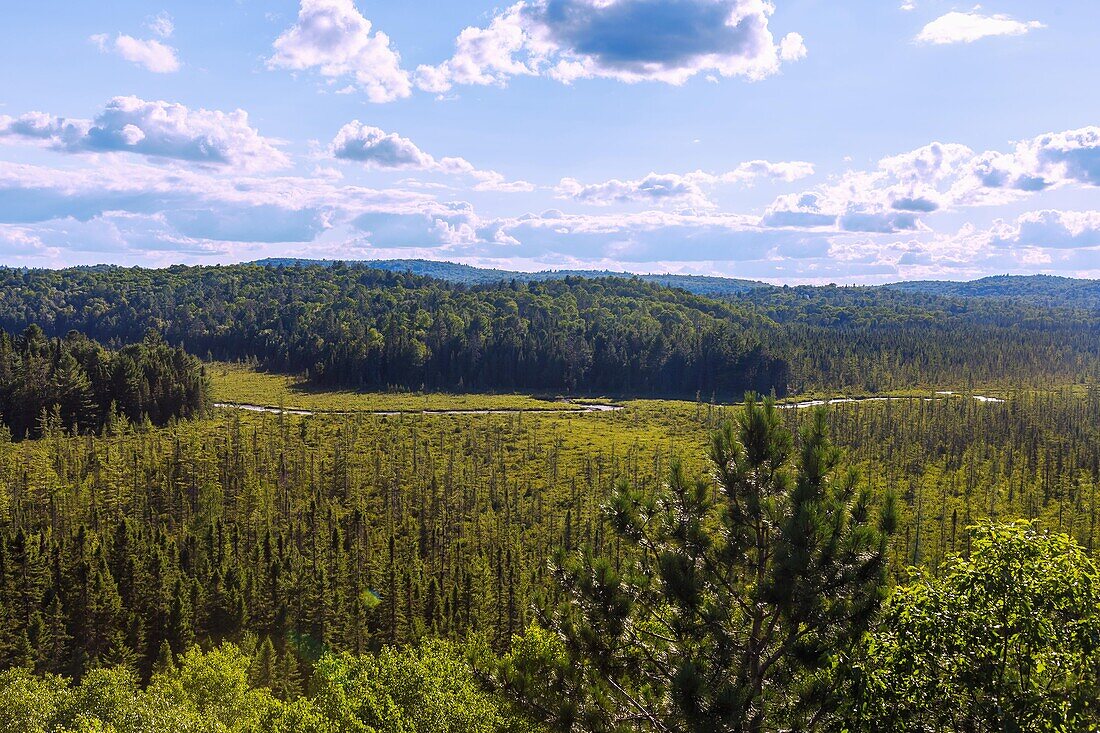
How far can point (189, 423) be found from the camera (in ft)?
468

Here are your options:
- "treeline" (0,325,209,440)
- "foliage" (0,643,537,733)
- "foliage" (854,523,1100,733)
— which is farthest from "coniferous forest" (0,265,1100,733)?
"treeline" (0,325,209,440)

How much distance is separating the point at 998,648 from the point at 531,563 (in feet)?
210

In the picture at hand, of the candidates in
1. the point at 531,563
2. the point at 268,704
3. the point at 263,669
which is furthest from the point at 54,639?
the point at 531,563

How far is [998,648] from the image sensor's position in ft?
42.4

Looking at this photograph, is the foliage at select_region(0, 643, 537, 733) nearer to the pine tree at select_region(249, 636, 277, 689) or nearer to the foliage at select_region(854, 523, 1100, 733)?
the pine tree at select_region(249, 636, 277, 689)

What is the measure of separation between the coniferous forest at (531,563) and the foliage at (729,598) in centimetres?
6

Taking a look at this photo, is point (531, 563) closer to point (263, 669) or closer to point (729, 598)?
point (263, 669)

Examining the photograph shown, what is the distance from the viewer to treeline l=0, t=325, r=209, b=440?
133625mm

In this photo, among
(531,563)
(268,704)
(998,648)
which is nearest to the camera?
(998,648)

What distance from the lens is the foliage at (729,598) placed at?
48.3ft

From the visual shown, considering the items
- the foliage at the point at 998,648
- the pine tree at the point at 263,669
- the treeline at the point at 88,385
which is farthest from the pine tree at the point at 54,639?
the treeline at the point at 88,385

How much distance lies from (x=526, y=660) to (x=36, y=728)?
26.2m

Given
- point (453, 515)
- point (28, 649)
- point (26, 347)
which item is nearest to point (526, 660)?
point (28, 649)

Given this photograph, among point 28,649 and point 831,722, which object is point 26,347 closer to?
point 28,649
